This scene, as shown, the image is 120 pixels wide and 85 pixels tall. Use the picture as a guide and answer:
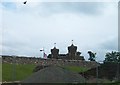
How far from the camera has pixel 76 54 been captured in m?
75.2

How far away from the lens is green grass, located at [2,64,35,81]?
35.1m

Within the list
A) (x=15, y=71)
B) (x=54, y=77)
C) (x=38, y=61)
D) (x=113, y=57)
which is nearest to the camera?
(x=54, y=77)

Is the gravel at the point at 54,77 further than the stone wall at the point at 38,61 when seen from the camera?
No

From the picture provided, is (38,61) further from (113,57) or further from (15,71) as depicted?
(113,57)

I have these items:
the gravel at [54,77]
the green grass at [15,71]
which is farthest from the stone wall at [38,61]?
the gravel at [54,77]

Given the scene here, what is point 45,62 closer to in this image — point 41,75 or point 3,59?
point 3,59

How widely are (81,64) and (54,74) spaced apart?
23.4 meters

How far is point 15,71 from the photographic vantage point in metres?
36.8

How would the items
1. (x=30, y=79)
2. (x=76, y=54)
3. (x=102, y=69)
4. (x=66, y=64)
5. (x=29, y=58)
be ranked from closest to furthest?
1. (x=30, y=79)
2. (x=102, y=69)
3. (x=29, y=58)
4. (x=66, y=64)
5. (x=76, y=54)

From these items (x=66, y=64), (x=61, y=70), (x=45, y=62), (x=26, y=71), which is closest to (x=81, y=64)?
(x=66, y=64)

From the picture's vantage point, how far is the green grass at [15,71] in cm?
3506

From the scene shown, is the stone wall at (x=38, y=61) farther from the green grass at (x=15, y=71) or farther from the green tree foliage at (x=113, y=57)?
the green tree foliage at (x=113, y=57)

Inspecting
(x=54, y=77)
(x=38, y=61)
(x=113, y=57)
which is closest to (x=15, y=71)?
(x=38, y=61)

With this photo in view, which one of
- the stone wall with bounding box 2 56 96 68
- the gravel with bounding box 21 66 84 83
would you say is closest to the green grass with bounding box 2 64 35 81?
the stone wall with bounding box 2 56 96 68
